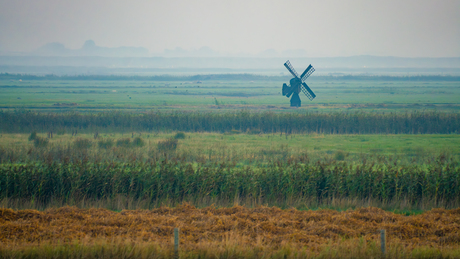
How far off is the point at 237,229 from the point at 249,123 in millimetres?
30458

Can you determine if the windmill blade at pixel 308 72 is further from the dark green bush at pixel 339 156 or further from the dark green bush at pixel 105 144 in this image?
the dark green bush at pixel 105 144

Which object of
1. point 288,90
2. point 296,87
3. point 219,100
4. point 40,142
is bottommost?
point 40,142

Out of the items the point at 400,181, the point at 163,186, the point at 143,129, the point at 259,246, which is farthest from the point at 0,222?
the point at 143,129

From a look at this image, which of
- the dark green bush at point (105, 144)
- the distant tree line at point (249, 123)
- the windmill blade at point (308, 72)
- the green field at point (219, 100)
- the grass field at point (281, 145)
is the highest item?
the windmill blade at point (308, 72)

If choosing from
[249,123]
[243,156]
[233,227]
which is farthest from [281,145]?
[233,227]

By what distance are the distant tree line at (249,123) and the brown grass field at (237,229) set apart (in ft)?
90.0

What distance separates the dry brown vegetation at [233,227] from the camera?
10539 millimetres

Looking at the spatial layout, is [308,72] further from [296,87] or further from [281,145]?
[281,145]

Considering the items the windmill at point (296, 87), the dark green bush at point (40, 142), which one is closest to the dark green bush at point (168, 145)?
the dark green bush at point (40, 142)

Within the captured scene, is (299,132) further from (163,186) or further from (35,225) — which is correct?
(35,225)

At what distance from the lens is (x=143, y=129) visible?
40.9m

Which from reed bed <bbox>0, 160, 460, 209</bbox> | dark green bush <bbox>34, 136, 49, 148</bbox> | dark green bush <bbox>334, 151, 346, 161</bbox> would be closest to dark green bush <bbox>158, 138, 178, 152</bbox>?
dark green bush <bbox>34, 136, 49, 148</bbox>

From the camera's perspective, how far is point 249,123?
41.8 meters

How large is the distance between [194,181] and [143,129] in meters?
25.4
